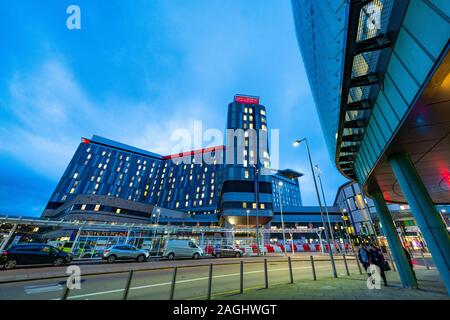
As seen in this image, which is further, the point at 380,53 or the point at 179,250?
the point at 179,250

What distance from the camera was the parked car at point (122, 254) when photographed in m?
17.2

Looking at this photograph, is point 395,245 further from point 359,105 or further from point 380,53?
point 380,53

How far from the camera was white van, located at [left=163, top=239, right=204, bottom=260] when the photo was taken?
20.9m

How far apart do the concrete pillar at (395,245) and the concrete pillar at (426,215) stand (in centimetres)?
323

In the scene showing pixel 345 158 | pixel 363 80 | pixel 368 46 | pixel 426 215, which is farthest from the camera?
pixel 345 158

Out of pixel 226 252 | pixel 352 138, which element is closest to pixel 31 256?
pixel 226 252

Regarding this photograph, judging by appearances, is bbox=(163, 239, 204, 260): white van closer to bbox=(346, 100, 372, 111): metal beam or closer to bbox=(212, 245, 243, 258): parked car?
bbox=(212, 245, 243, 258): parked car

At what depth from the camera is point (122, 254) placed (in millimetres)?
17750

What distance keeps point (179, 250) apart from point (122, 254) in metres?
6.01

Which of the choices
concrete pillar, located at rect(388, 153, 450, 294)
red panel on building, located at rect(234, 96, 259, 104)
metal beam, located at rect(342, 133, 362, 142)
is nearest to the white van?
metal beam, located at rect(342, 133, 362, 142)

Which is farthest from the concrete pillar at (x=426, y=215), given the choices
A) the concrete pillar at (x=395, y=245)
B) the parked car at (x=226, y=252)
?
the parked car at (x=226, y=252)

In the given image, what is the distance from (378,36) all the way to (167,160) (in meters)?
123

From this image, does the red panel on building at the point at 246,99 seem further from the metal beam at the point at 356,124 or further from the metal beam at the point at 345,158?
the metal beam at the point at 356,124
